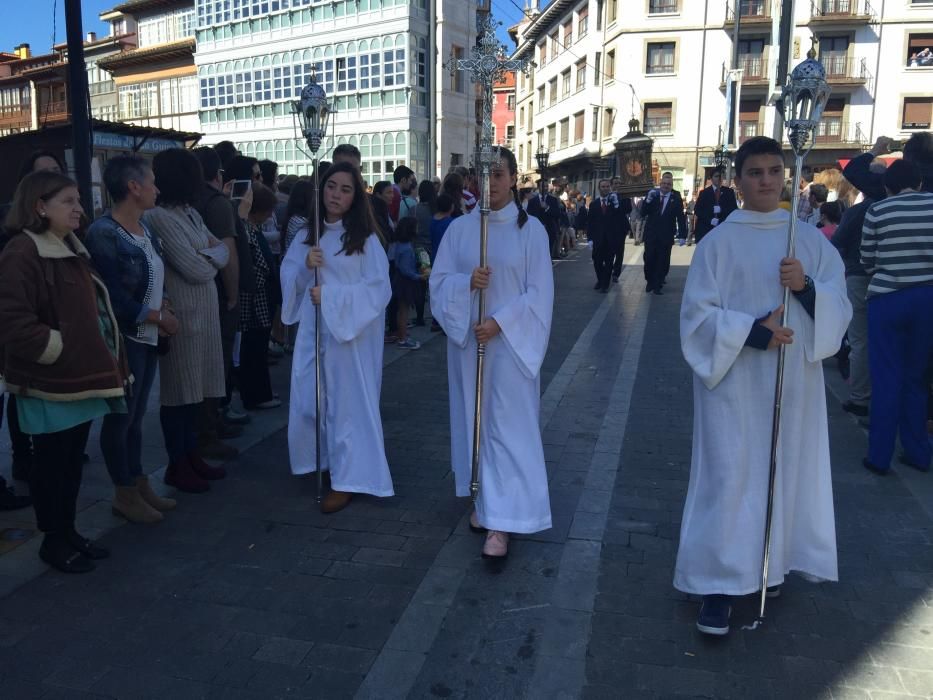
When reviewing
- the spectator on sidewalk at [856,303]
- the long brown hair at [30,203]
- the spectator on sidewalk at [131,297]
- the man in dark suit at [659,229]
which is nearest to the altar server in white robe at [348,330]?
the spectator on sidewalk at [131,297]

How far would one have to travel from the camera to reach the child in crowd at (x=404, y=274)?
30.9ft

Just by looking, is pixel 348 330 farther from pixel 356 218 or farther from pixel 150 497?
pixel 150 497

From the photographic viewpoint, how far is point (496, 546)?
3.91 metres

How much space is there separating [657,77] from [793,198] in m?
40.6

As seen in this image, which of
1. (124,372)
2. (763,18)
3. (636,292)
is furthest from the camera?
(763,18)

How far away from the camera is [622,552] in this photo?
404 centimetres

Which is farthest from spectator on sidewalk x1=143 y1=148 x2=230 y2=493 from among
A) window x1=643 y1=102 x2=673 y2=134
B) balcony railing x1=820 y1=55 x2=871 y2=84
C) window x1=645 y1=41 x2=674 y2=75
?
balcony railing x1=820 y1=55 x2=871 y2=84

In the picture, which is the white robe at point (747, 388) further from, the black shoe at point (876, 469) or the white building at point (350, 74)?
the white building at point (350, 74)

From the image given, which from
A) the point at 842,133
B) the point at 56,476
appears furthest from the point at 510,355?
the point at 842,133

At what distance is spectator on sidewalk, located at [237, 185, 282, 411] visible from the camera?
628 centimetres

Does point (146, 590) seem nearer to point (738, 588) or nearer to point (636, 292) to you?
point (738, 588)

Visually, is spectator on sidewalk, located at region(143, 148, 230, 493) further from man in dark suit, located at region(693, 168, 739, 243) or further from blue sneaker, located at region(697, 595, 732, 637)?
man in dark suit, located at region(693, 168, 739, 243)

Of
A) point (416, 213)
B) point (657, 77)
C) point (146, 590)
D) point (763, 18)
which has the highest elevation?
point (763, 18)

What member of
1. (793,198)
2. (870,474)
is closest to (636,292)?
(870,474)
